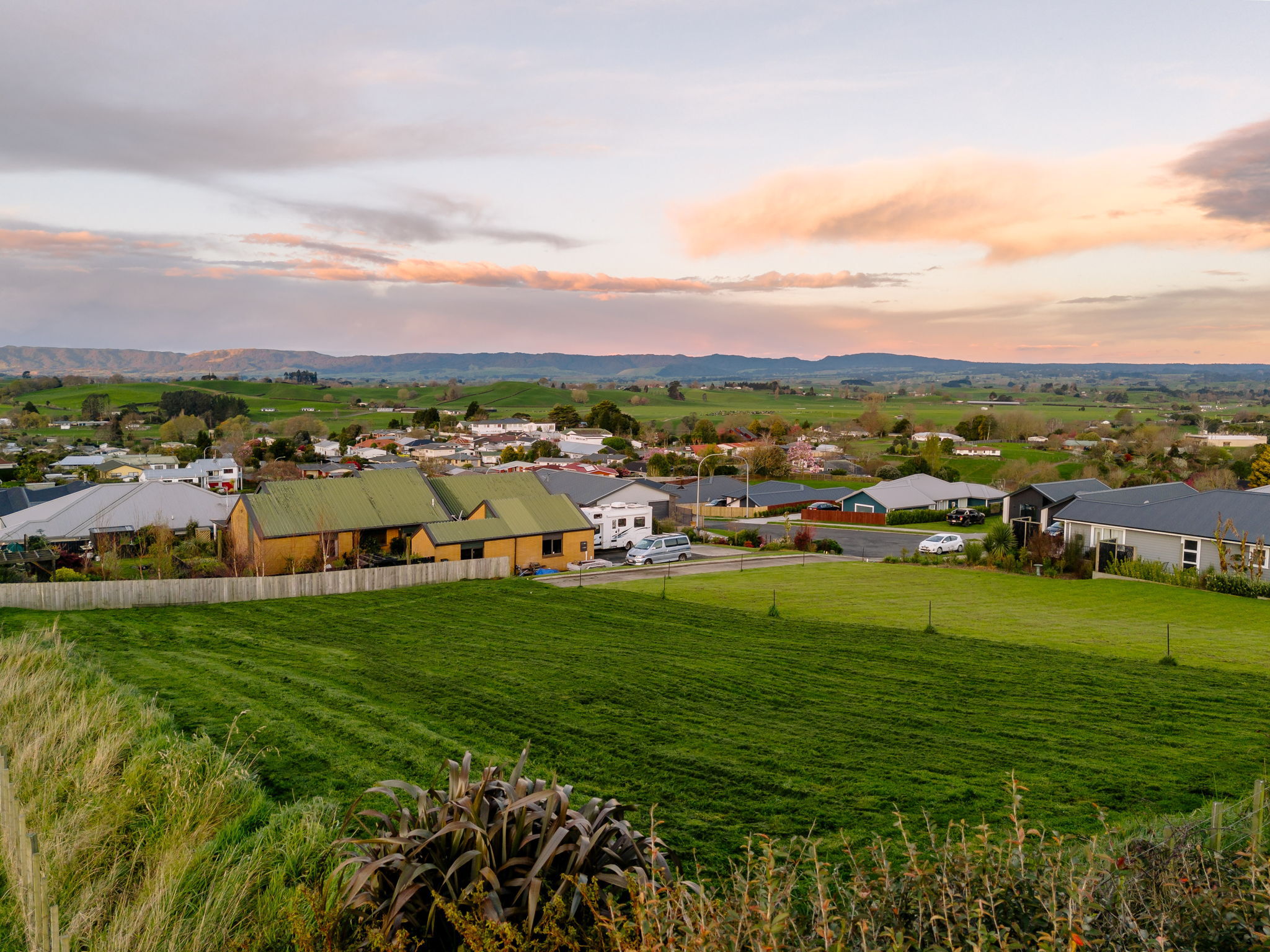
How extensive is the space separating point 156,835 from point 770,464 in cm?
8933

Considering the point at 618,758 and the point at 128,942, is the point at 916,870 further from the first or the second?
the point at 618,758

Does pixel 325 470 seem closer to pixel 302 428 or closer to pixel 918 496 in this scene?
pixel 302 428

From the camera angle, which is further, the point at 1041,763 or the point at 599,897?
the point at 1041,763

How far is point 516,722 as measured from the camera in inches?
510

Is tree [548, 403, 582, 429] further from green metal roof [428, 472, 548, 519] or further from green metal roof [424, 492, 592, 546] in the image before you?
green metal roof [424, 492, 592, 546]

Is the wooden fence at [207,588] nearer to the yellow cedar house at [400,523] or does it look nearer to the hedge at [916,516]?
the yellow cedar house at [400,523]

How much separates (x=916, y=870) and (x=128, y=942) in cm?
479

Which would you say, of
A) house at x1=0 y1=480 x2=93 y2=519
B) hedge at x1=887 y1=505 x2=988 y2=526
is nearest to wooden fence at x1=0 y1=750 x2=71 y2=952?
house at x1=0 y1=480 x2=93 y2=519

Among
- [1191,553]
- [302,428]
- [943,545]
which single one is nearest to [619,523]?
[943,545]

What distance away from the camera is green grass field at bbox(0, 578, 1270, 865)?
995 cm

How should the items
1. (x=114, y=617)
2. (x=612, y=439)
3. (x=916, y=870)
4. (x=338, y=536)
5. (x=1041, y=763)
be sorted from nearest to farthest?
(x=916, y=870), (x=1041, y=763), (x=114, y=617), (x=338, y=536), (x=612, y=439)

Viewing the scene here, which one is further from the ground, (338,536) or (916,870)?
(916,870)

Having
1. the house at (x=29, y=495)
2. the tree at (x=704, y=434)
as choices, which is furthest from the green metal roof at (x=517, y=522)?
the tree at (x=704, y=434)

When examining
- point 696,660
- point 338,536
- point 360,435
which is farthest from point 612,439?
point 696,660
